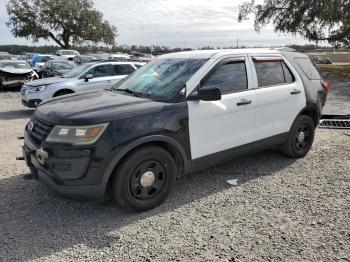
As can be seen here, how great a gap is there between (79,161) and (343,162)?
13.8 feet

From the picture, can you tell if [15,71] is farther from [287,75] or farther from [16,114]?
[287,75]

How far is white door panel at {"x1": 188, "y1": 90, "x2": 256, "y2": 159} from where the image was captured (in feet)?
12.9

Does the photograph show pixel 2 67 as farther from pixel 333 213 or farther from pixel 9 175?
pixel 333 213

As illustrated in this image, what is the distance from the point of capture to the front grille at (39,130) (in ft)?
11.4

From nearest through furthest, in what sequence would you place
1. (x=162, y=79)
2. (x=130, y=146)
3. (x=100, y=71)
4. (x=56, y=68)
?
1. (x=130, y=146)
2. (x=162, y=79)
3. (x=100, y=71)
4. (x=56, y=68)

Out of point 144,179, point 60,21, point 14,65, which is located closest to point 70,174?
point 144,179

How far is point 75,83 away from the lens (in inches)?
380

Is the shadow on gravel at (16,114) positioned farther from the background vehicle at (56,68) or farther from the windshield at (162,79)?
the windshield at (162,79)

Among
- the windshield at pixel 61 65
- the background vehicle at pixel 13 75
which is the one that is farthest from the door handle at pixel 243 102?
the windshield at pixel 61 65

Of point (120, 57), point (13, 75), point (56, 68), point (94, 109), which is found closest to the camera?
point (94, 109)

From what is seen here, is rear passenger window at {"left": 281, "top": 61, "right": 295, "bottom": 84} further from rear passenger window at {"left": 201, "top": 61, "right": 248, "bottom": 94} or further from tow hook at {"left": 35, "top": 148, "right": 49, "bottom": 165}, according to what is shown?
tow hook at {"left": 35, "top": 148, "right": 49, "bottom": 165}

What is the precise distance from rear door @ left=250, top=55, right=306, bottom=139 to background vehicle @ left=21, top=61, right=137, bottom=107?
18.3 ft

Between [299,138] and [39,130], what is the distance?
13.1 feet

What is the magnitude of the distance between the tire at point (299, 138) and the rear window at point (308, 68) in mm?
709
